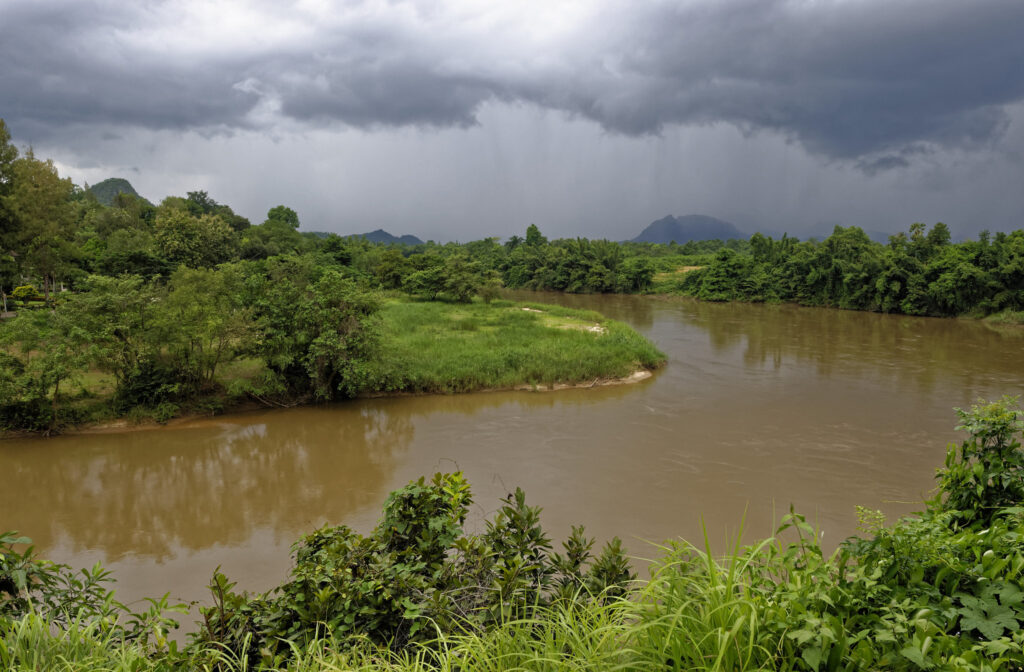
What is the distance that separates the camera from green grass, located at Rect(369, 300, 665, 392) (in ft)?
47.9

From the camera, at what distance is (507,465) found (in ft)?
33.0

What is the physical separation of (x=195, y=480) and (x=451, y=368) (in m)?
6.96

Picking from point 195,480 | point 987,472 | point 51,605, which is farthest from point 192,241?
point 987,472

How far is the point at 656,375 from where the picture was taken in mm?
17125

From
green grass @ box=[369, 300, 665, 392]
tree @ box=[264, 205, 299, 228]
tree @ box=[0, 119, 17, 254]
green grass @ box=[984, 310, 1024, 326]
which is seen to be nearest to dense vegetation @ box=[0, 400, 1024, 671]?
green grass @ box=[369, 300, 665, 392]

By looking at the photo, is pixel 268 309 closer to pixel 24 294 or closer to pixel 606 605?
pixel 606 605

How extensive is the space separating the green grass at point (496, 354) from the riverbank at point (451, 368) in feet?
0.09

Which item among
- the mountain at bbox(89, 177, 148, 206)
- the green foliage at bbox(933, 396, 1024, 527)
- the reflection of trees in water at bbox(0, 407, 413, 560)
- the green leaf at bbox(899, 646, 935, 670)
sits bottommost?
the reflection of trees in water at bbox(0, 407, 413, 560)

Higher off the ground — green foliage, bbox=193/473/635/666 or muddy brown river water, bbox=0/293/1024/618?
green foliage, bbox=193/473/635/666

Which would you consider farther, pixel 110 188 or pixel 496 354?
pixel 110 188

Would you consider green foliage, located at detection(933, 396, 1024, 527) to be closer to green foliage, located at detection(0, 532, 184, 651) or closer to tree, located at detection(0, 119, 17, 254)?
green foliage, located at detection(0, 532, 184, 651)

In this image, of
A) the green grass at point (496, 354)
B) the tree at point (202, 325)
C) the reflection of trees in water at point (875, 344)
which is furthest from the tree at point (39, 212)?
the reflection of trees in water at point (875, 344)

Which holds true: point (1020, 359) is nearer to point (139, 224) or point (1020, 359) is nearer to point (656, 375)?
point (656, 375)

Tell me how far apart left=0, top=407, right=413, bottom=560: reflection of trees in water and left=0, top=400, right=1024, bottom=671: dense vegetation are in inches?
210
